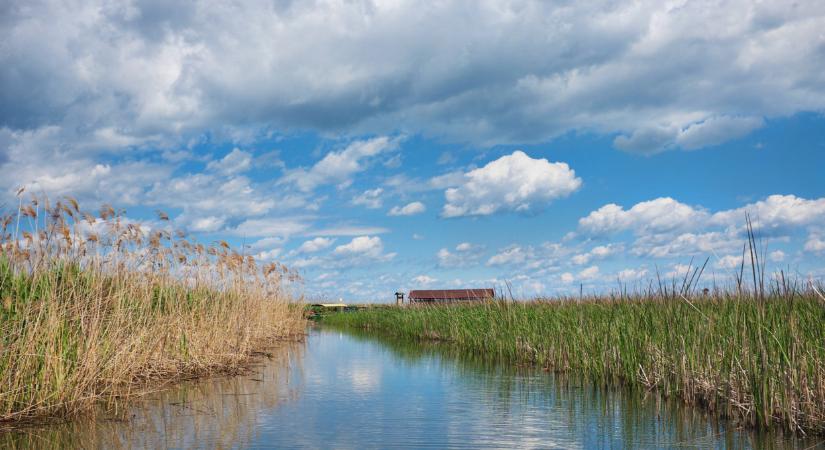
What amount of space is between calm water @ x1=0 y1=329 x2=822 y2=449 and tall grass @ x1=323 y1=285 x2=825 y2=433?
1.25ft

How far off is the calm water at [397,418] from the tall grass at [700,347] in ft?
1.25

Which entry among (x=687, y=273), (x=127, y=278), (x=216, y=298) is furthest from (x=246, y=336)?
(x=687, y=273)

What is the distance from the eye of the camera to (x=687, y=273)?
9211mm

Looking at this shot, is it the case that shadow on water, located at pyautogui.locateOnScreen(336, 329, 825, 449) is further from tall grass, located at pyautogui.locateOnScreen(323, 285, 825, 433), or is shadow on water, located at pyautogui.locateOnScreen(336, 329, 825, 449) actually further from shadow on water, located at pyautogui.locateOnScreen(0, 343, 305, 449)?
shadow on water, located at pyautogui.locateOnScreen(0, 343, 305, 449)

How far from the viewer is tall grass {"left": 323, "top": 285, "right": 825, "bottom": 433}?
21.5 feet

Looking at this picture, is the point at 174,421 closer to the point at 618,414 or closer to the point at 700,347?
the point at 618,414

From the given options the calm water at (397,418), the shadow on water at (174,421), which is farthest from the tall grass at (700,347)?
the shadow on water at (174,421)

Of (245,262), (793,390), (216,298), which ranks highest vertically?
(245,262)

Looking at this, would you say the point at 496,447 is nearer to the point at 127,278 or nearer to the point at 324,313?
the point at 127,278

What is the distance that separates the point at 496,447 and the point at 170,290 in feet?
29.1

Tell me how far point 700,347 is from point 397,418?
4377 mm

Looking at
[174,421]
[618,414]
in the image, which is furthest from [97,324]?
[618,414]

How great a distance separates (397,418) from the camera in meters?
7.86

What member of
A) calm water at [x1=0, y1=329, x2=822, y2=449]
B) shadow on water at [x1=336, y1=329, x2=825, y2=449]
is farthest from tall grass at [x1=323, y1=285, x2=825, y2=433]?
calm water at [x1=0, y1=329, x2=822, y2=449]
